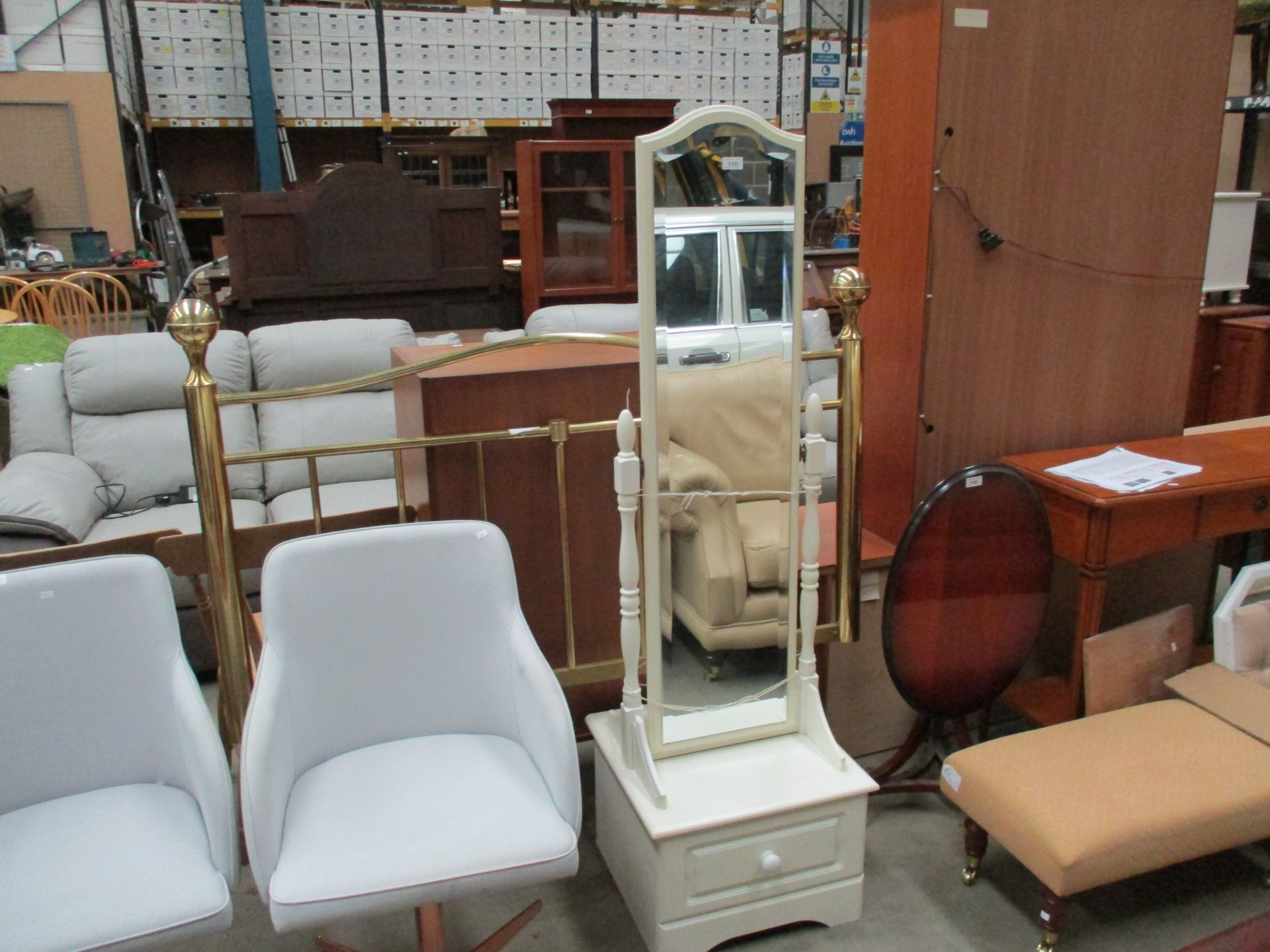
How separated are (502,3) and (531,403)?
17.2 ft

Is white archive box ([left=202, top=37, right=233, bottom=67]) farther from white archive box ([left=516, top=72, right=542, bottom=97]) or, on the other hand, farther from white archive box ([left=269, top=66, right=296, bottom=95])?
white archive box ([left=516, top=72, right=542, bottom=97])

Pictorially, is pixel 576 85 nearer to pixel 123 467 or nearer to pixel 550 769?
pixel 123 467

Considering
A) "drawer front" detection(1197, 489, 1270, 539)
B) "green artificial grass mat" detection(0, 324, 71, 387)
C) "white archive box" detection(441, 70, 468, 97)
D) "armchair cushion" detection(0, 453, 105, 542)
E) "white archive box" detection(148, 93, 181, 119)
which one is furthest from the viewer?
"white archive box" detection(441, 70, 468, 97)

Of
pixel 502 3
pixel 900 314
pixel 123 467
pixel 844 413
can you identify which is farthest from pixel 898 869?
pixel 502 3

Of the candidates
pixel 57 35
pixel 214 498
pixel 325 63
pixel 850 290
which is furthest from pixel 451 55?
pixel 214 498

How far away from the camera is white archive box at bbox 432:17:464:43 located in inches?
213

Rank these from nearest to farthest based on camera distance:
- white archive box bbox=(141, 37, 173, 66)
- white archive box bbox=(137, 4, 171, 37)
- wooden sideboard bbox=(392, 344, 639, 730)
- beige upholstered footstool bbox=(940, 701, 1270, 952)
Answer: beige upholstered footstool bbox=(940, 701, 1270, 952) → wooden sideboard bbox=(392, 344, 639, 730) → white archive box bbox=(137, 4, 171, 37) → white archive box bbox=(141, 37, 173, 66)

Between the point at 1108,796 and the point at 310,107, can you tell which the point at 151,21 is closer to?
the point at 310,107

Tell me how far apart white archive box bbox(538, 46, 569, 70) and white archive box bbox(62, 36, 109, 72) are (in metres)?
2.36

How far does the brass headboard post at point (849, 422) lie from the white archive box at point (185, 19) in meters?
4.76

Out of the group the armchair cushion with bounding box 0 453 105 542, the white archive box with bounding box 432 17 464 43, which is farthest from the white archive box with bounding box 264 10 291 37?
the armchair cushion with bounding box 0 453 105 542

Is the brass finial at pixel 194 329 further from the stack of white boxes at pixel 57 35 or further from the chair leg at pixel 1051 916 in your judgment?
the stack of white boxes at pixel 57 35

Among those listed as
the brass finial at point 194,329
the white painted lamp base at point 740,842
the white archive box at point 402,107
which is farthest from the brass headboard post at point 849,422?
the white archive box at point 402,107

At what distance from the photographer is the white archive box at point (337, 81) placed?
5.43 m
